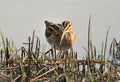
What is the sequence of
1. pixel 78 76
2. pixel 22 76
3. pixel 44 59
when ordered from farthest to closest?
pixel 44 59 < pixel 78 76 < pixel 22 76

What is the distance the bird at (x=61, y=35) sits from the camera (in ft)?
30.1

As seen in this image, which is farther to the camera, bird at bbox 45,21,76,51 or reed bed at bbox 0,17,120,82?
bird at bbox 45,21,76,51

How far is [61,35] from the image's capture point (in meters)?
9.23

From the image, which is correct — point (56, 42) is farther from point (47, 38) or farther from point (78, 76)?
point (78, 76)

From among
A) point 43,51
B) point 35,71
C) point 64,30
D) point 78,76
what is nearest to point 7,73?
point 35,71

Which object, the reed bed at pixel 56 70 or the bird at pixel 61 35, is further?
the bird at pixel 61 35

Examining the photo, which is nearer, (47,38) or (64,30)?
(64,30)

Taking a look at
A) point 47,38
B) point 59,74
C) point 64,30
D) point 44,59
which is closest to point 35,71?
point 59,74

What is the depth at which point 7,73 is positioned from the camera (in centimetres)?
643

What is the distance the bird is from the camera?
917cm

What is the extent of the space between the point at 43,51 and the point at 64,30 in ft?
4.46

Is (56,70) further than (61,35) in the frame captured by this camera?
No

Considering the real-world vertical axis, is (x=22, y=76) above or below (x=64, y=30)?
below

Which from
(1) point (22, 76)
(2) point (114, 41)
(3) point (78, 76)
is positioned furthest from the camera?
(2) point (114, 41)
